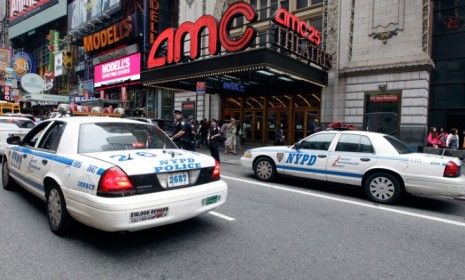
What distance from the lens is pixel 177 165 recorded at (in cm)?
404

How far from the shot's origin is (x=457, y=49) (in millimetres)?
15789

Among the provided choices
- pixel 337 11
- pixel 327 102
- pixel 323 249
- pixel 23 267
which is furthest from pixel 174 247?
pixel 337 11

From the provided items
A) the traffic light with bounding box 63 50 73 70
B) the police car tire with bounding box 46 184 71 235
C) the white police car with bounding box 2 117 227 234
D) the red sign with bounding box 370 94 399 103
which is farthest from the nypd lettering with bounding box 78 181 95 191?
the traffic light with bounding box 63 50 73 70

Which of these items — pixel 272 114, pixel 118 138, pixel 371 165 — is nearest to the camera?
pixel 118 138

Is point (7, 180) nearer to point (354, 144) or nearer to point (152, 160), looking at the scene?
point (152, 160)

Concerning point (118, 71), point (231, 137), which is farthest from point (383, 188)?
point (118, 71)

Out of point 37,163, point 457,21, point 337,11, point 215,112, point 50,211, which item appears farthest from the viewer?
point 215,112

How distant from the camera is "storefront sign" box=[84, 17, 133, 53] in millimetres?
30641

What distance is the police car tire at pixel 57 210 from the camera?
4047mm

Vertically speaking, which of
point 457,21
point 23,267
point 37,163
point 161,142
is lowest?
point 23,267

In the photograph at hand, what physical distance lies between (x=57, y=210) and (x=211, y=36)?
40.6 feet

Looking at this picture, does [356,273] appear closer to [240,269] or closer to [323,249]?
[323,249]

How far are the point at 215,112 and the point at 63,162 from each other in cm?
1868

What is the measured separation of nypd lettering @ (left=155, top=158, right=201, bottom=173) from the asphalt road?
3.09 feet
